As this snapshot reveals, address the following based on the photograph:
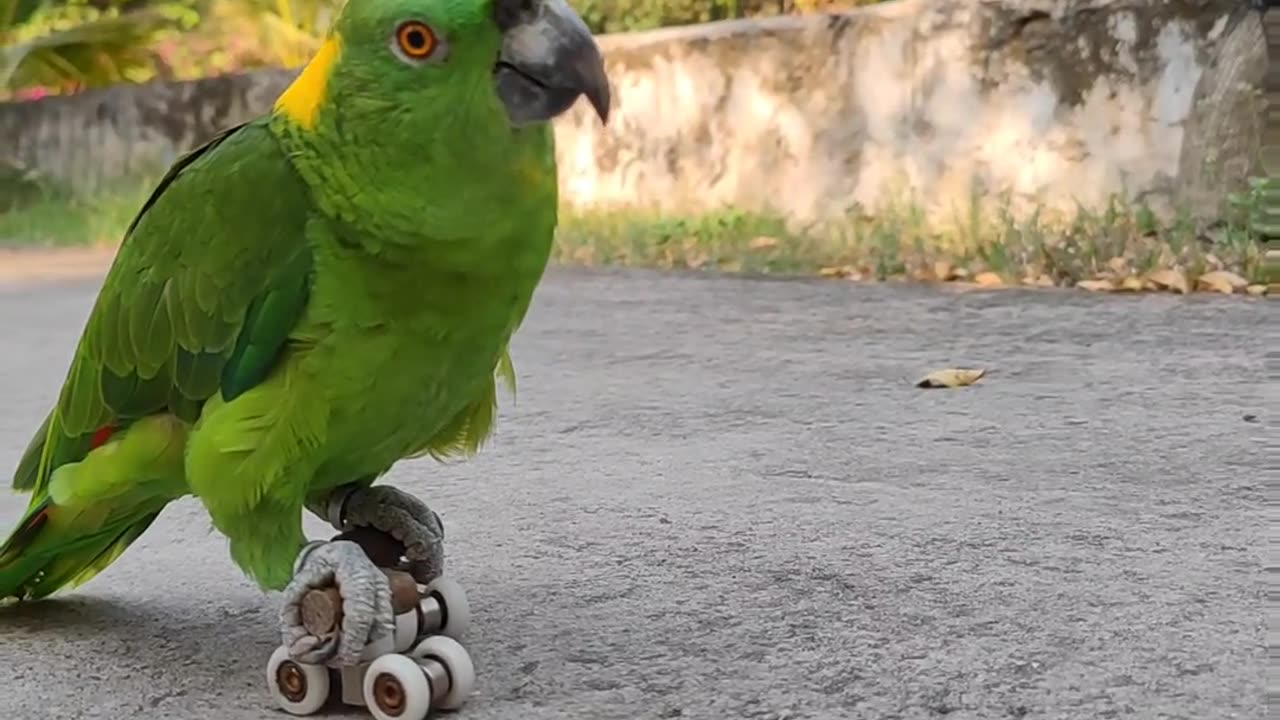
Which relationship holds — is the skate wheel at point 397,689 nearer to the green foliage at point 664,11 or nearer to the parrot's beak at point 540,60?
the parrot's beak at point 540,60

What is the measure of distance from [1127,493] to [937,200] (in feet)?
11.7

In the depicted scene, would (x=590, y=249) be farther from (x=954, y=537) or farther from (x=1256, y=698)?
(x=1256, y=698)

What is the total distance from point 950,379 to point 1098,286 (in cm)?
152

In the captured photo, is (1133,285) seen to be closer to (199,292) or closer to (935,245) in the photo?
(935,245)

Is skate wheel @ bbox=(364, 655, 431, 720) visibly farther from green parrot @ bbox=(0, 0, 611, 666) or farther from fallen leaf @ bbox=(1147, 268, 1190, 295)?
fallen leaf @ bbox=(1147, 268, 1190, 295)

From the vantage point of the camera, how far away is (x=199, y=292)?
148cm

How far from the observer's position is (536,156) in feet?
4.50

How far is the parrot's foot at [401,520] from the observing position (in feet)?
5.34

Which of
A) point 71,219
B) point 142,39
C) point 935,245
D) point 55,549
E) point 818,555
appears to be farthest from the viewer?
point 142,39

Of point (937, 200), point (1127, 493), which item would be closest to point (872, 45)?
point (937, 200)

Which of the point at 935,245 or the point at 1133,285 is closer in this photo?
the point at 1133,285

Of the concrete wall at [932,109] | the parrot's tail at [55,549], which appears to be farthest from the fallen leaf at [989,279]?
the parrot's tail at [55,549]

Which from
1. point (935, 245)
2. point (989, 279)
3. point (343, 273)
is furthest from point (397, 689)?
point (935, 245)

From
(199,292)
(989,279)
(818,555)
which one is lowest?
(989,279)
